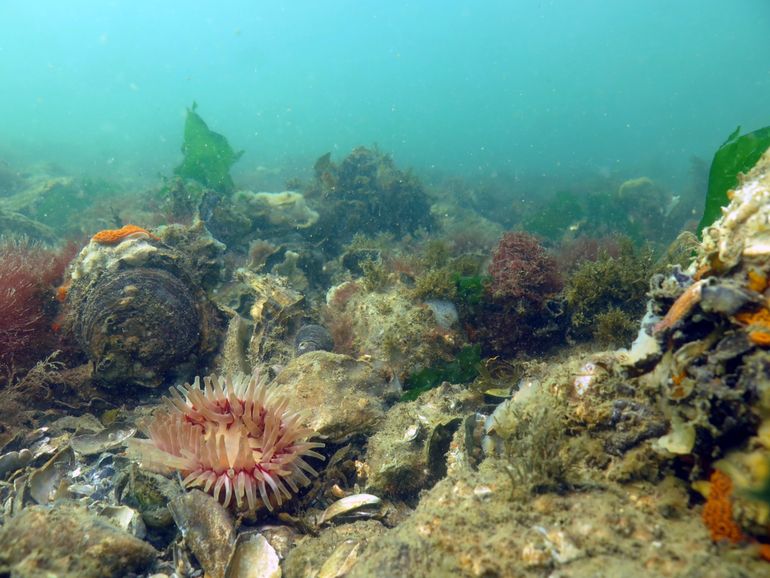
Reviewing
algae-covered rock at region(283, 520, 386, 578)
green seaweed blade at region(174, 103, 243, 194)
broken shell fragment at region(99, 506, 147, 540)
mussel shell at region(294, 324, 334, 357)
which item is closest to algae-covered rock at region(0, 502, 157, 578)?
broken shell fragment at region(99, 506, 147, 540)

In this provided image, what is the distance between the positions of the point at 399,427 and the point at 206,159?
1064 cm

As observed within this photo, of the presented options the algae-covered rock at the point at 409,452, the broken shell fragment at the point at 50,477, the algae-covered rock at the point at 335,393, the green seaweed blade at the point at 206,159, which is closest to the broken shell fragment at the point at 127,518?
the broken shell fragment at the point at 50,477

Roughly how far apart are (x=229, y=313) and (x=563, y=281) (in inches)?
172

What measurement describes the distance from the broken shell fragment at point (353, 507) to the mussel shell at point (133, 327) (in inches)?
109

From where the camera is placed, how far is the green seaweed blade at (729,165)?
5281 mm

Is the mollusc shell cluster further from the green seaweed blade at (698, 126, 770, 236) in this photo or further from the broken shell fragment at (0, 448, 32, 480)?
the green seaweed blade at (698, 126, 770, 236)

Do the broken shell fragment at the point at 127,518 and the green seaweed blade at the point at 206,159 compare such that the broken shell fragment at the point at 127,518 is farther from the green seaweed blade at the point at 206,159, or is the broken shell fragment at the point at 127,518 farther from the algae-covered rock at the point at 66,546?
the green seaweed blade at the point at 206,159

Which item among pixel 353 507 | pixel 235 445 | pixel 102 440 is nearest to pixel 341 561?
pixel 353 507

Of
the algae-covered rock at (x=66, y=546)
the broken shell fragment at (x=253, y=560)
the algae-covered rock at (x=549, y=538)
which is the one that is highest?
the algae-covered rock at (x=549, y=538)

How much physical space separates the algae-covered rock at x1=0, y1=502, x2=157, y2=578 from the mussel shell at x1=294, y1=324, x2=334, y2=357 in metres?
2.62

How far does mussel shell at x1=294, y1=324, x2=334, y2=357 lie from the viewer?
5.02m

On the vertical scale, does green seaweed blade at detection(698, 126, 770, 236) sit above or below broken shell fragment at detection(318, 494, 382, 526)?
above

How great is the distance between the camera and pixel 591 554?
1.90 metres

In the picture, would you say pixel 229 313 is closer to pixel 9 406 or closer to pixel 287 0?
pixel 9 406
